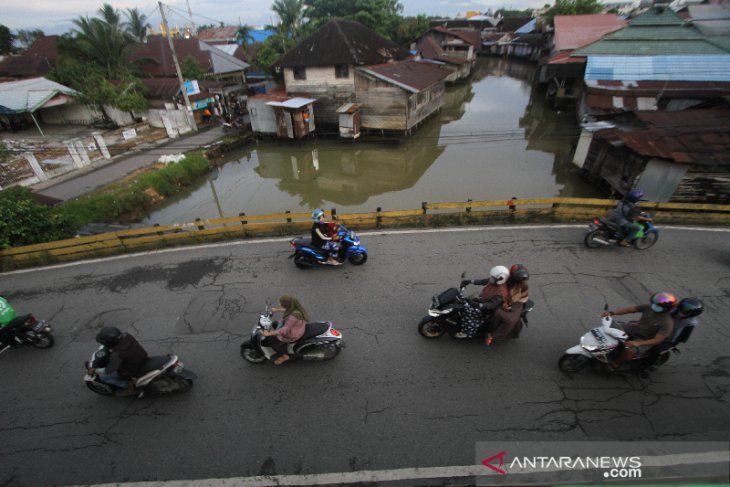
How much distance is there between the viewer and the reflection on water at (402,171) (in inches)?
615

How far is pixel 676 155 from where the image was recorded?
1095 cm

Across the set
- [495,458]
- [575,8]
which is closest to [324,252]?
[495,458]

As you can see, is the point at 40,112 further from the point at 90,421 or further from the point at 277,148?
the point at 90,421

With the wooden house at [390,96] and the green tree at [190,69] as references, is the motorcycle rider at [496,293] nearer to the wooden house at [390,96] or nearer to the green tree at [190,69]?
the wooden house at [390,96]

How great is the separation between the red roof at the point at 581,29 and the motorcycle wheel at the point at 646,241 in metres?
31.5

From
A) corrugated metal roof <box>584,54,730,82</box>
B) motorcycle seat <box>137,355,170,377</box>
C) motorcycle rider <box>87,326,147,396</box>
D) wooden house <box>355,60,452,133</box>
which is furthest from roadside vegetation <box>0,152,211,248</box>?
corrugated metal roof <box>584,54,730,82</box>

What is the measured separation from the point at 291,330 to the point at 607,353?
16.0 feet

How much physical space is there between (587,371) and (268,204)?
553 inches

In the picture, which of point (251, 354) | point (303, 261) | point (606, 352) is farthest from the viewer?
point (303, 261)

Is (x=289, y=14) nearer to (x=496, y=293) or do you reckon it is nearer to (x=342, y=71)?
(x=342, y=71)

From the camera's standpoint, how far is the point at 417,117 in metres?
25.7

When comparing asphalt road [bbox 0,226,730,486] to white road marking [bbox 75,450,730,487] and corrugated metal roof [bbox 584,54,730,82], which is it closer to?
white road marking [bbox 75,450,730,487]

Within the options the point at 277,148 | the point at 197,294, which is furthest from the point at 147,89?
the point at 197,294

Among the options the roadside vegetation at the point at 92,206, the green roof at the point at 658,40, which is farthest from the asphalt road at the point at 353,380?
the green roof at the point at 658,40
